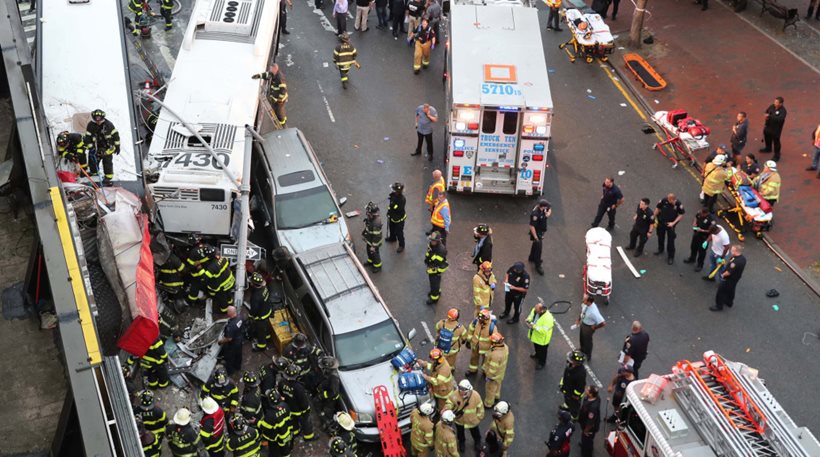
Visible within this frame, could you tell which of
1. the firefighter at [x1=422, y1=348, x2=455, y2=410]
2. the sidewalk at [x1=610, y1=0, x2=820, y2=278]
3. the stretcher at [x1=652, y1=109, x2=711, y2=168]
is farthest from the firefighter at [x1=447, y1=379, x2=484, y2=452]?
the stretcher at [x1=652, y1=109, x2=711, y2=168]

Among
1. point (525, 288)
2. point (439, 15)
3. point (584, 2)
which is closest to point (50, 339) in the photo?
point (525, 288)

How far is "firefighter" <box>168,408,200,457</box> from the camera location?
14.5 metres

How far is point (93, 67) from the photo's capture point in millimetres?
20078

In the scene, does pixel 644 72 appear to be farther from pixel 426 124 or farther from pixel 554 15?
pixel 426 124

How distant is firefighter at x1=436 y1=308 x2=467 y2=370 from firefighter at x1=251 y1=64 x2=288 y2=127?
25.0 feet

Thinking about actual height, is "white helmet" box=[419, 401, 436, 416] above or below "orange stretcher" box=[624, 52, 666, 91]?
above

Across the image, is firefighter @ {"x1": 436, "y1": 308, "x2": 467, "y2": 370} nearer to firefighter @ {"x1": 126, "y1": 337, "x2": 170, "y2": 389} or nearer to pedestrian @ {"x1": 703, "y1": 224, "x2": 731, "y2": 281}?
firefighter @ {"x1": 126, "y1": 337, "x2": 170, "y2": 389}

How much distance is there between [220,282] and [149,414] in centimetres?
339

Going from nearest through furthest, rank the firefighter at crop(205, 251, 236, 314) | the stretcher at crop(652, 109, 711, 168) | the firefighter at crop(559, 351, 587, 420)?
1. the firefighter at crop(559, 351, 587, 420)
2. the firefighter at crop(205, 251, 236, 314)
3. the stretcher at crop(652, 109, 711, 168)

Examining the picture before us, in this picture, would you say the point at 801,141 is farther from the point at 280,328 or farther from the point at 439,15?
the point at 280,328

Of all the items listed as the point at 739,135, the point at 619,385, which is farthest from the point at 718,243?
the point at 619,385

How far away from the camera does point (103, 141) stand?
1836 centimetres

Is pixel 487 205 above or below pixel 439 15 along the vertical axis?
below

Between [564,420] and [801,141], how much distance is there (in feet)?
40.4
